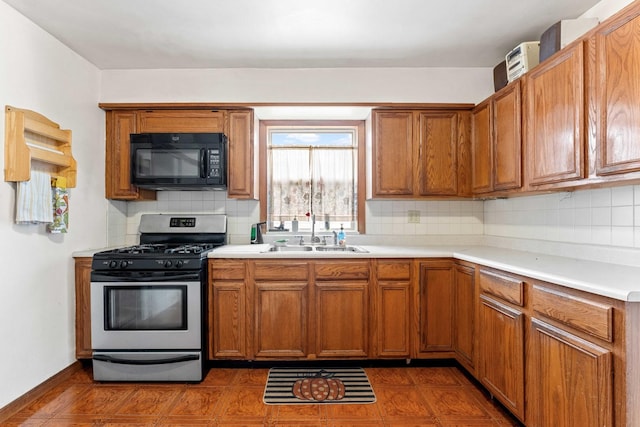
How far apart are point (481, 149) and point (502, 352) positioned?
5.05 ft

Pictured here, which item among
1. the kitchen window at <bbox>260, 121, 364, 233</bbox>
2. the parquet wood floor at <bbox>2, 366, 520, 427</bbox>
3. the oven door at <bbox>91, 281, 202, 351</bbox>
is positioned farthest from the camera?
the kitchen window at <bbox>260, 121, 364, 233</bbox>

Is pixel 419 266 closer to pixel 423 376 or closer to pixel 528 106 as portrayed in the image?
pixel 423 376

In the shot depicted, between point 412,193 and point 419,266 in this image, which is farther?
point 412,193

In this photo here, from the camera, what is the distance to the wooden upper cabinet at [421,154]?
2.95m

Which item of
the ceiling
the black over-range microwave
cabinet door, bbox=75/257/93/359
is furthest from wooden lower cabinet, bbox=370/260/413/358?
cabinet door, bbox=75/257/93/359

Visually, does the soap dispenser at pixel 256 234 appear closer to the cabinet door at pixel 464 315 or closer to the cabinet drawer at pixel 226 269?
the cabinet drawer at pixel 226 269

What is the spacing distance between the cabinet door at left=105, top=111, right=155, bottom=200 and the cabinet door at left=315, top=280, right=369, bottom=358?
1806 mm

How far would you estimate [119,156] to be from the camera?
2.98 meters

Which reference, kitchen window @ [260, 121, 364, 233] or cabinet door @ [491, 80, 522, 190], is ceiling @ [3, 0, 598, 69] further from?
kitchen window @ [260, 121, 364, 233]

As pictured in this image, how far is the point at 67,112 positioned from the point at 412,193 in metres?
2.71

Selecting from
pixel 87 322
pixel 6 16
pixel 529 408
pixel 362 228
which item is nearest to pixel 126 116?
pixel 6 16

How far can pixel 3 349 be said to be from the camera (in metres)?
2.04

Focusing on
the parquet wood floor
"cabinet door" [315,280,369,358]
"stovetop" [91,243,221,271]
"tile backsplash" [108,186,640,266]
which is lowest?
the parquet wood floor

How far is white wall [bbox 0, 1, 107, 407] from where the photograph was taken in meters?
2.08
